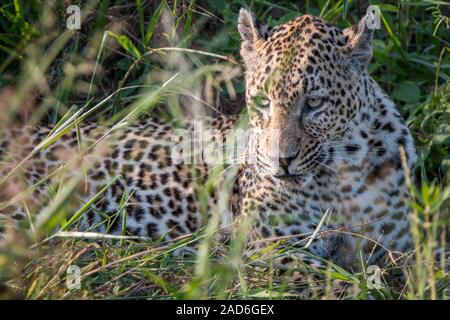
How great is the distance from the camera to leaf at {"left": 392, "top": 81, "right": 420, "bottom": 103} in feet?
25.0

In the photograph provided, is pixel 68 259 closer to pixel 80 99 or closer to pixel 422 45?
pixel 80 99

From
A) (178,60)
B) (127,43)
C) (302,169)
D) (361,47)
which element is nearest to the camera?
(302,169)

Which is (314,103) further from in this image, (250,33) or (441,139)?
(441,139)

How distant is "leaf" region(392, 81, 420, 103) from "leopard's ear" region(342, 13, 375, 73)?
172cm

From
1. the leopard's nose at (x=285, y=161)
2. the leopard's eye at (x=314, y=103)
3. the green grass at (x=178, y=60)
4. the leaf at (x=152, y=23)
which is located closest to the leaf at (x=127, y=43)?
the green grass at (x=178, y=60)

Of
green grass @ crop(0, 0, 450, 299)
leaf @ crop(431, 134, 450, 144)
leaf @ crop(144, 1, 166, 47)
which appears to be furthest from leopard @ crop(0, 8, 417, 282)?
leaf @ crop(144, 1, 166, 47)

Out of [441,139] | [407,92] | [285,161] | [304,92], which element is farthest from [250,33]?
[407,92]

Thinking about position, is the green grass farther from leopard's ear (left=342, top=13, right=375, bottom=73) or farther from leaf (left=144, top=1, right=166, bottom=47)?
leopard's ear (left=342, top=13, right=375, bottom=73)

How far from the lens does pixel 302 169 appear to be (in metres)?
5.75

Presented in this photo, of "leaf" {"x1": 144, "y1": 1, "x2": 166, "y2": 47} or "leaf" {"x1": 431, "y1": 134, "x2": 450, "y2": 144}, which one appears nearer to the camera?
"leaf" {"x1": 431, "y1": 134, "x2": 450, "y2": 144}

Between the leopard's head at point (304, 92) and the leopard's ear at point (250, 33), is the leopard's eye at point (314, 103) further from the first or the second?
the leopard's ear at point (250, 33)

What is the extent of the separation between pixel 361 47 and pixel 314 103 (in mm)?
505

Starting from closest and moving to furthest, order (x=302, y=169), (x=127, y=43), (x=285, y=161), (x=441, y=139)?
(x=285, y=161) < (x=302, y=169) < (x=441, y=139) < (x=127, y=43)

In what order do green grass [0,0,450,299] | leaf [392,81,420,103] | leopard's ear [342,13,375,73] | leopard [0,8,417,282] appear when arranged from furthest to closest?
leaf [392,81,420,103], green grass [0,0,450,299], leopard's ear [342,13,375,73], leopard [0,8,417,282]
